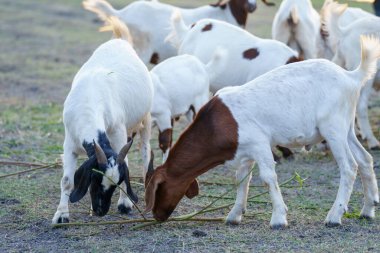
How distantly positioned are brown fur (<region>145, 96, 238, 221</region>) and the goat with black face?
0.26 metres

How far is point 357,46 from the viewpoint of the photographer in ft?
32.3

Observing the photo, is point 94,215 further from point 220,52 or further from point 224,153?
point 220,52

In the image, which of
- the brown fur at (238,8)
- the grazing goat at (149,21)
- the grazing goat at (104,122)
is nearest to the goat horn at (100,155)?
the grazing goat at (104,122)

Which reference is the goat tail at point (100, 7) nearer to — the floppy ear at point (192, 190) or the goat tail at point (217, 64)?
the goat tail at point (217, 64)

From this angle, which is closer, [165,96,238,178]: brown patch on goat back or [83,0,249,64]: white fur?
[165,96,238,178]: brown patch on goat back

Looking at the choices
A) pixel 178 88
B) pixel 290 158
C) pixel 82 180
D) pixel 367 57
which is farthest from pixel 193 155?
pixel 290 158

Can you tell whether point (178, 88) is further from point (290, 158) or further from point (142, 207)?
point (142, 207)

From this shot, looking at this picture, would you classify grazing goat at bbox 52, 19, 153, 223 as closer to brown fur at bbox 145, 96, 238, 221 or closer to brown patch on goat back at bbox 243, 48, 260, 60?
brown fur at bbox 145, 96, 238, 221

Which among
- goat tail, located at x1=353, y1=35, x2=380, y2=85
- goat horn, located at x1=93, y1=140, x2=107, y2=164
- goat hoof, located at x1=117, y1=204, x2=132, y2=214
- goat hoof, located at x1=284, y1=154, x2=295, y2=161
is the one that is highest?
goat tail, located at x1=353, y1=35, x2=380, y2=85

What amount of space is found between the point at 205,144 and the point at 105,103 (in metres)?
1.03

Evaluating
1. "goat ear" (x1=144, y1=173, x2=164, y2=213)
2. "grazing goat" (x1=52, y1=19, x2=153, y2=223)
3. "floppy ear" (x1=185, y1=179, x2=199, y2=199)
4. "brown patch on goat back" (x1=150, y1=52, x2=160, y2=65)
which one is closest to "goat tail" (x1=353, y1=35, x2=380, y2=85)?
"floppy ear" (x1=185, y1=179, x2=199, y2=199)

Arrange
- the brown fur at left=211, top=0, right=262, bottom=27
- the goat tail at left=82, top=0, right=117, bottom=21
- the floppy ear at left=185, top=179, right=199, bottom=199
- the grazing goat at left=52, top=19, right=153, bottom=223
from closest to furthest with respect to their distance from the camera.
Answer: the grazing goat at left=52, top=19, right=153, bottom=223 < the floppy ear at left=185, top=179, right=199, bottom=199 < the goat tail at left=82, top=0, right=117, bottom=21 < the brown fur at left=211, top=0, right=262, bottom=27

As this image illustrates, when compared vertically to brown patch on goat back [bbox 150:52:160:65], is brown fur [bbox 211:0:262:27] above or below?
above

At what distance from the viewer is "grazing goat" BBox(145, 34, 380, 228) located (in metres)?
6.50
